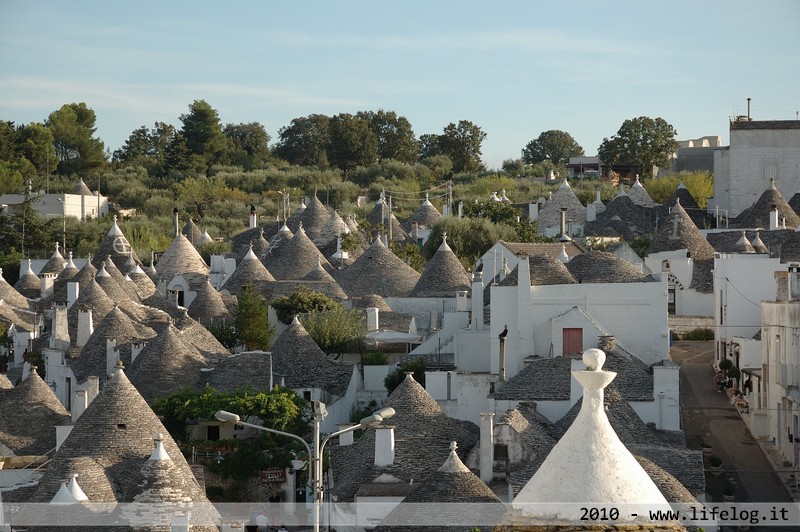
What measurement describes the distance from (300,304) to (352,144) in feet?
216

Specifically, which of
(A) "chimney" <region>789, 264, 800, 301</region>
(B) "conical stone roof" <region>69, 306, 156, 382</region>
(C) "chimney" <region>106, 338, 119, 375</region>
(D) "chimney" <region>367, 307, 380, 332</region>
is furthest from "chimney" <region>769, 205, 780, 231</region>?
(C) "chimney" <region>106, 338, 119, 375</region>

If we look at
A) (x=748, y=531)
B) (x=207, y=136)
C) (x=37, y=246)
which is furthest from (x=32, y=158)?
(x=748, y=531)

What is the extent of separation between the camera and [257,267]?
59.1m

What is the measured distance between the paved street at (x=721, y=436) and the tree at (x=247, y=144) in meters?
77.4

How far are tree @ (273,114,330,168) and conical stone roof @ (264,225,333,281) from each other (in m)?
59.2

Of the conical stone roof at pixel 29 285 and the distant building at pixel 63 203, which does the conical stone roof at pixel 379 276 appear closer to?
the conical stone roof at pixel 29 285

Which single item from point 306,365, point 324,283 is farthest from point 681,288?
point 306,365

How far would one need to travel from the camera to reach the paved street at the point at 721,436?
30984 mm

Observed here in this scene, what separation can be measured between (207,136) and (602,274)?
77438mm

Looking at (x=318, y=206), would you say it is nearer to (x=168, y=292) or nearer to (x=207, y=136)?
(x=168, y=292)

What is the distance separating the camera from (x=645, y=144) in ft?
308

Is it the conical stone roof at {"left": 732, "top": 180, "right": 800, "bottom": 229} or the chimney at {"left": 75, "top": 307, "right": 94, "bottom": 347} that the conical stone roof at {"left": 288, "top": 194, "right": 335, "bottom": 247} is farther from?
the chimney at {"left": 75, "top": 307, "right": 94, "bottom": 347}

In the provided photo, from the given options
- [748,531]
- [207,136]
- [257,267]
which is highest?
[207,136]

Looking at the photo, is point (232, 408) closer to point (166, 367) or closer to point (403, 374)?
point (166, 367)
